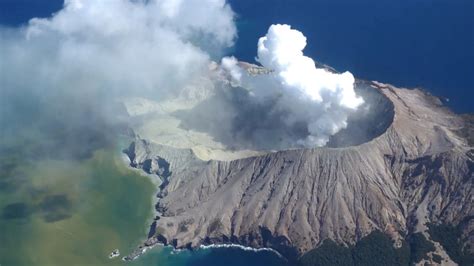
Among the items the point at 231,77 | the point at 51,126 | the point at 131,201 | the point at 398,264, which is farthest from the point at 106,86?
the point at 398,264

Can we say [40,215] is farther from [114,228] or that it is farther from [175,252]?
[175,252]

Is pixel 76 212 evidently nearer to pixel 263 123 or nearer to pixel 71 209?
pixel 71 209

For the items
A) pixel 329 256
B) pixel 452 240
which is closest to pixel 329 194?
pixel 329 256

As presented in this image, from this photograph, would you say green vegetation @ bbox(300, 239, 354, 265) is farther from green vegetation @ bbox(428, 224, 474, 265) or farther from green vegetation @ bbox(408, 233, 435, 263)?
green vegetation @ bbox(428, 224, 474, 265)

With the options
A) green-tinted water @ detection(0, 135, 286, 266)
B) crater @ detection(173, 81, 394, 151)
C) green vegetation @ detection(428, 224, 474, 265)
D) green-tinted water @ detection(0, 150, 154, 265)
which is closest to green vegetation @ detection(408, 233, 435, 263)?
green vegetation @ detection(428, 224, 474, 265)

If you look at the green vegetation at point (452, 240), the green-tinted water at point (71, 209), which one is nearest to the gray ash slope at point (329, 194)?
the green vegetation at point (452, 240)

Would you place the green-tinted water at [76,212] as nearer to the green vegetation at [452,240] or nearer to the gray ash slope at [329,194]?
the gray ash slope at [329,194]
